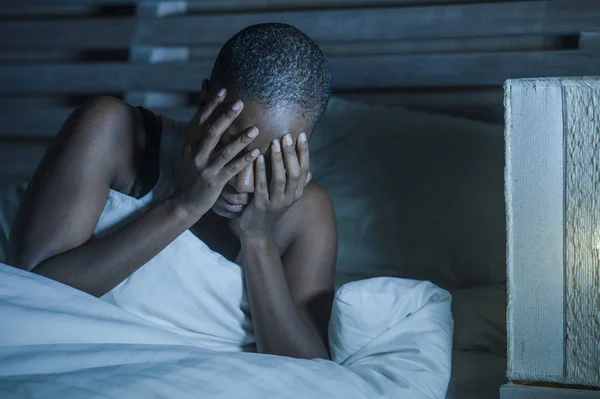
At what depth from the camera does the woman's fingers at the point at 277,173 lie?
1.15 meters

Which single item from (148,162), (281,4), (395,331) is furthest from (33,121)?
(395,331)

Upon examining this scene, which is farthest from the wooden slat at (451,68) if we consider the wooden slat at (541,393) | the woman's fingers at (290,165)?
the wooden slat at (541,393)

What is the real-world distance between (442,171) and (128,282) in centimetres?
75

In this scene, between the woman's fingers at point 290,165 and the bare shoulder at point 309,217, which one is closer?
the woman's fingers at point 290,165

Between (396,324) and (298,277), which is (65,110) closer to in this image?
(298,277)

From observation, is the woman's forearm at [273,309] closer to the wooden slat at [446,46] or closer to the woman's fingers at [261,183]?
the woman's fingers at [261,183]

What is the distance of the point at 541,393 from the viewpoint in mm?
1017

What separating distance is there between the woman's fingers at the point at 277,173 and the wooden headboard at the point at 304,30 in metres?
0.79

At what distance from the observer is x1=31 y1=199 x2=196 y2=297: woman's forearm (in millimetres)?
1172

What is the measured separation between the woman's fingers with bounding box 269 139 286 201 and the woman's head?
0.02 meters

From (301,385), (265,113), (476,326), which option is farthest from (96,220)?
(476,326)

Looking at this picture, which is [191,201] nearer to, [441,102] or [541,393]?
[541,393]

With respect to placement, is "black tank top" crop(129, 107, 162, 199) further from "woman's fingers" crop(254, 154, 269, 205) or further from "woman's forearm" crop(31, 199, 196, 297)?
"woman's fingers" crop(254, 154, 269, 205)

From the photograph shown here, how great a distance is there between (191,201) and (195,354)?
13.9 inches
